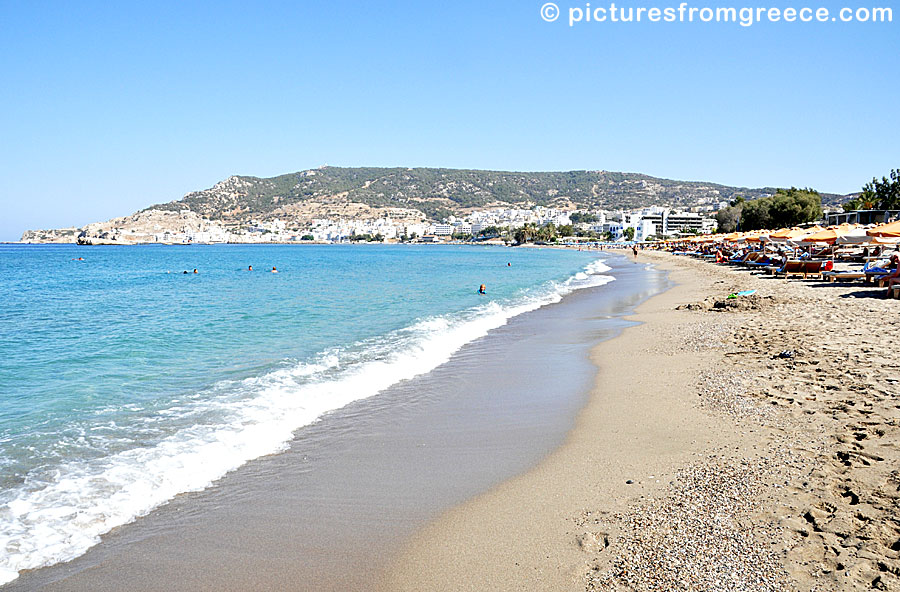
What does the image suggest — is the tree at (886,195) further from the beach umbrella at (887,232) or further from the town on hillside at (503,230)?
the town on hillside at (503,230)

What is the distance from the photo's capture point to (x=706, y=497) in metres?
4.12

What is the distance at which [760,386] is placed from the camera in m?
7.04

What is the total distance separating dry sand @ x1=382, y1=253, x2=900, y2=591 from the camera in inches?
127

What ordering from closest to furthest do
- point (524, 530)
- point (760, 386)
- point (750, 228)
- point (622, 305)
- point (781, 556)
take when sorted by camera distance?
point (781, 556) < point (524, 530) < point (760, 386) < point (622, 305) < point (750, 228)

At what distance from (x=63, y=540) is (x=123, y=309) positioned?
17.2m

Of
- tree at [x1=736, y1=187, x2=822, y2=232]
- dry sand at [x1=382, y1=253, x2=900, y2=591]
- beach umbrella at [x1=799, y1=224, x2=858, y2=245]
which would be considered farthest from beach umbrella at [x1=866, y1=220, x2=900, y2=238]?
tree at [x1=736, y1=187, x2=822, y2=232]

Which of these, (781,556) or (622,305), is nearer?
(781,556)

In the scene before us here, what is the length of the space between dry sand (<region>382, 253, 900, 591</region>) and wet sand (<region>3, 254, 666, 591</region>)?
12.5 inches

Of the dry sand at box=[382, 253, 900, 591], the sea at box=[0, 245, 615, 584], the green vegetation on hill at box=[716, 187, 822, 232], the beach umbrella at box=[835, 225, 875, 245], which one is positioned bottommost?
the sea at box=[0, 245, 615, 584]

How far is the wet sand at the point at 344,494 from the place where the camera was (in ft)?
11.7

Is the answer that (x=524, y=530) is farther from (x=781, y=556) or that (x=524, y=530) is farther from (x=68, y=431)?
(x=68, y=431)

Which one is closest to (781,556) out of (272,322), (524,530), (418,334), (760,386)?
(524,530)

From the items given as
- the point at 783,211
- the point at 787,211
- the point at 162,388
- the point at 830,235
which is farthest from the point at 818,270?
the point at 783,211

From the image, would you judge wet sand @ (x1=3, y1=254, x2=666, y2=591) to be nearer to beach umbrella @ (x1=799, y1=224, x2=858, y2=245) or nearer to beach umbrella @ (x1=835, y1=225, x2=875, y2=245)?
beach umbrella @ (x1=835, y1=225, x2=875, y2=245)
